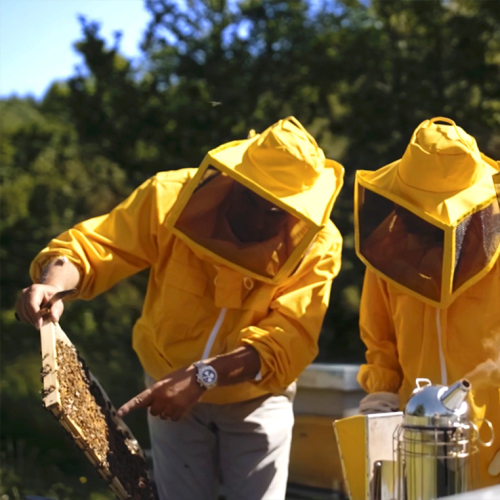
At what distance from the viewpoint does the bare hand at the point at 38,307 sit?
8.20 ft

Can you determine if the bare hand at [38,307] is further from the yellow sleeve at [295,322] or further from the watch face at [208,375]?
the yellow sleeve at [295,322]

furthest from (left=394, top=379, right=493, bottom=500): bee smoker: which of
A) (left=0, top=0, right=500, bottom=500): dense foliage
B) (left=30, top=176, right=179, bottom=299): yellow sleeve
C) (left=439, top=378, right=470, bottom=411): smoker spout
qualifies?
(left=0, top=0, right=500, bottom=500): dense foliage

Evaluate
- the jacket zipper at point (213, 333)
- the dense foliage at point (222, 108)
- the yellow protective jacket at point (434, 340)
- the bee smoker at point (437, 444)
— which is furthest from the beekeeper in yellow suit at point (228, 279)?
the dense foliage at point (222, 108)

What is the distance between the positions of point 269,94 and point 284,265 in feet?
17.4

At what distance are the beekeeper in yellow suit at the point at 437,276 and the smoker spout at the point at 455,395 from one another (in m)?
0.51

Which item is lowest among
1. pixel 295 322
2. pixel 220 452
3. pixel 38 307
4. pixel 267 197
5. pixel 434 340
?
pixel 220 452

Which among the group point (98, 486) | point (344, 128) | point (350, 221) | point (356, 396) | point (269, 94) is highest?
point (269, 94)

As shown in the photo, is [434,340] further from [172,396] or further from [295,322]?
[172,396]

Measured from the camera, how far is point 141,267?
9.92 ft

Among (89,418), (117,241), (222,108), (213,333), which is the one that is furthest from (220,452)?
(222,108)

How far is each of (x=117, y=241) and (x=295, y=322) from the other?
27.3 inches

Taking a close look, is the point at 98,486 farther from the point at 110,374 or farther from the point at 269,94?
the point at 269,94

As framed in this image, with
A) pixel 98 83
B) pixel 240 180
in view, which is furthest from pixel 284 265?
pixel 98 83

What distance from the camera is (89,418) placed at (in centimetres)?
238
